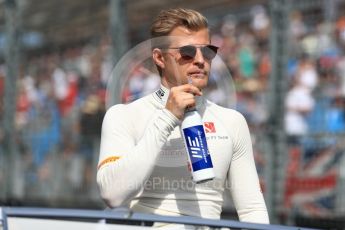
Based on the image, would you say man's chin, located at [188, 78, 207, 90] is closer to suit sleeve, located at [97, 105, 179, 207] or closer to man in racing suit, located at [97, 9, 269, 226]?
man in racing suit, located at [97, 9, 269, 226]

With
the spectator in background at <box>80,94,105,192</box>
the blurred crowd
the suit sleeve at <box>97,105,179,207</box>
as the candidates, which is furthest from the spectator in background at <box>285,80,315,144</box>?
the suit sleeve at <box>97,105,179,207</box>

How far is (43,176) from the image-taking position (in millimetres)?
9906

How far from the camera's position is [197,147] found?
9.17 feet

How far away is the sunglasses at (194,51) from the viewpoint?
10.0 ft

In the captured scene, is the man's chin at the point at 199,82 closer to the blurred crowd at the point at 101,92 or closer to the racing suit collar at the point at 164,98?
the racing suit collar at the point at 164,98

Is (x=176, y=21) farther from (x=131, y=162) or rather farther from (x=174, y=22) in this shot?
(x=131, y=162)

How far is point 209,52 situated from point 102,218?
0.87 metres

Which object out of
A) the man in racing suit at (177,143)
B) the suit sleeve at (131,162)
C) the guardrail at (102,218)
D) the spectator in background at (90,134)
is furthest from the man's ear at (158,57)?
the spectator in background at (90,134)

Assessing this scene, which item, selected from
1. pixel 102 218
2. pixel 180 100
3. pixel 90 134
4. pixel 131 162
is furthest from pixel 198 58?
pixel 90 134

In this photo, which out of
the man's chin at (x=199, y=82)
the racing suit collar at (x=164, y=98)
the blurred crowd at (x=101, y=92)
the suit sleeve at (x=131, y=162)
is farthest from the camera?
the blurred crowd at (x=101, y=92)

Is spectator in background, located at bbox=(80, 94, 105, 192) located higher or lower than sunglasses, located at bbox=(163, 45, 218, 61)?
lower

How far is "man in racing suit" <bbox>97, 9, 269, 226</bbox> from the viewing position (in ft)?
9.27

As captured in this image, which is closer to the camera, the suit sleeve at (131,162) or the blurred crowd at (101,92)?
the suit sleeve at (131,162)

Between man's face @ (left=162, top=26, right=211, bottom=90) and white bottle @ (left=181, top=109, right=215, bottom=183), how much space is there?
0.81ft
